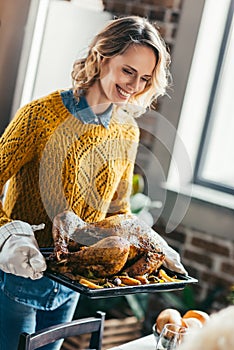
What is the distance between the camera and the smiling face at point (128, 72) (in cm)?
141

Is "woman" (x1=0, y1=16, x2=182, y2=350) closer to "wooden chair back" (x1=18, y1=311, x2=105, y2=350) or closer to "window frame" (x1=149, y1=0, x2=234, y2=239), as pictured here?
"wooden chair back" (x1=18, y1=311, x2=105, y2=350)

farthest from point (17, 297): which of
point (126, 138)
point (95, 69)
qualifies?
point (95, 69)

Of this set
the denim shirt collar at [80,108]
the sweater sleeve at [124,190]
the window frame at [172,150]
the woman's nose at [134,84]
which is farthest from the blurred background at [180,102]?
the woman's nose at [134,84]

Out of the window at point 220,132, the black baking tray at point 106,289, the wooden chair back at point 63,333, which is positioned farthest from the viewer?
the window at point 220,132

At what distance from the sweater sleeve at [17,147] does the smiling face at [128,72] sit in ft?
0.67

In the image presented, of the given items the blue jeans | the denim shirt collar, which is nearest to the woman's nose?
the denim shirt collar

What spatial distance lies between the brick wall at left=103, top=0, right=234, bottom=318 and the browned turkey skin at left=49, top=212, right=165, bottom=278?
1280mm


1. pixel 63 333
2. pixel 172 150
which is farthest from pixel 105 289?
pixel 172 150

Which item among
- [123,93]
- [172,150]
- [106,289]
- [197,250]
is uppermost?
[123,93]

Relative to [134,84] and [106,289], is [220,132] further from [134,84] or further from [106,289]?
[106,289]

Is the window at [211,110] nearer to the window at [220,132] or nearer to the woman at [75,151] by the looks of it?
the window at [220,132]

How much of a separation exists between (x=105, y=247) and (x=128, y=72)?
39 cm

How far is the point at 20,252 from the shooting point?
129 cm

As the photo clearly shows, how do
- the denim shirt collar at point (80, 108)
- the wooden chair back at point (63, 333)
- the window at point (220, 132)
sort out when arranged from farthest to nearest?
the window at point (220, 132), the denim shirt collar at point (80, 108), the wooden chair back at point (63, 333)
